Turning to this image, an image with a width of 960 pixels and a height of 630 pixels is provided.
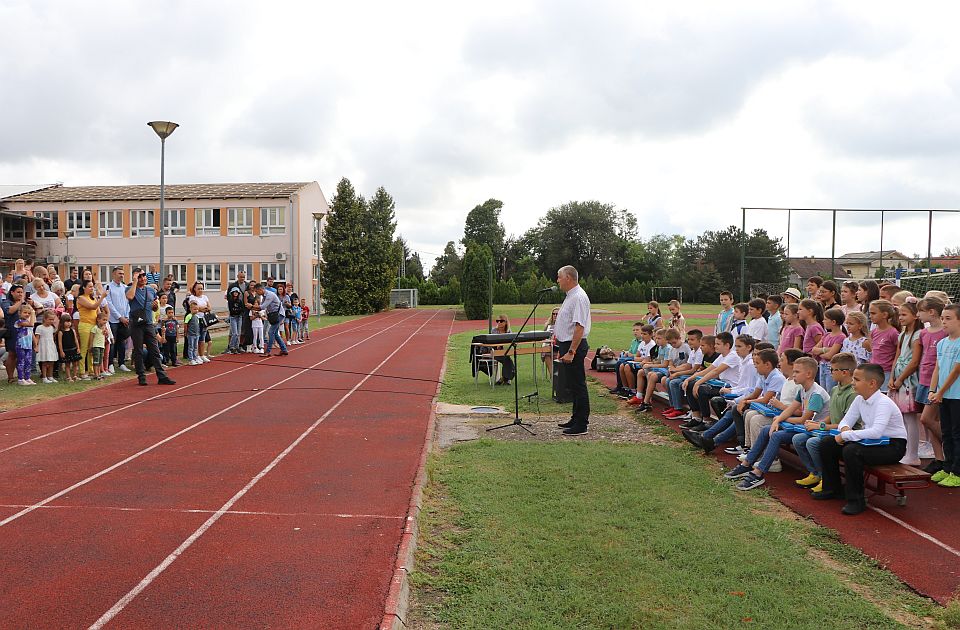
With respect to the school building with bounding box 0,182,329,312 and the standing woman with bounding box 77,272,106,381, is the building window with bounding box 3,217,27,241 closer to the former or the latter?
the school building with bounding box 0,182,329,312

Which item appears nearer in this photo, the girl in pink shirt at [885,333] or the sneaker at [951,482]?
the sneaker at [951,482]

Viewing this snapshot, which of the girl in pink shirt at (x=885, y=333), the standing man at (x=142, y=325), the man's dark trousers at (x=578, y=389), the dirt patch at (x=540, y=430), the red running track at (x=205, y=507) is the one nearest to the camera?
the red running track at (x=205, y=507)

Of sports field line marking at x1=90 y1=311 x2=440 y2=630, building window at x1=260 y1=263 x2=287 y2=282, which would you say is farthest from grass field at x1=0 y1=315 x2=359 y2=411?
building window at x1=260 y1=263 x2=287 y2=282

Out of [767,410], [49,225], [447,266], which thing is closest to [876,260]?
[767,410]

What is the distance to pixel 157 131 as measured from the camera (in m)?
16.2

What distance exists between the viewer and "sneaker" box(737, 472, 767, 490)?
6.21 meters

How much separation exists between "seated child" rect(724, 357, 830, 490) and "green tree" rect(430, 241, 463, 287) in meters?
76.5

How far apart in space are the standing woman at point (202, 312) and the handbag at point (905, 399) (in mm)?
13512

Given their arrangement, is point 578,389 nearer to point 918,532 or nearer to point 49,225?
point 918,532

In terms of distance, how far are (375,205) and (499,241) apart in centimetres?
3471

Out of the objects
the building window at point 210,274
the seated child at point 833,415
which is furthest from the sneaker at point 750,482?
the building window at point 210,274

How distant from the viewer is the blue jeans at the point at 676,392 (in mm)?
9531

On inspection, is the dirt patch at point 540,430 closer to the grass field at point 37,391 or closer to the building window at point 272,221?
the grass field at point 37,391

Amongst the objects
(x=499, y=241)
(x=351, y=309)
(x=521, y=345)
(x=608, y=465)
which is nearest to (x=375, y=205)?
(x=351, y=309)
